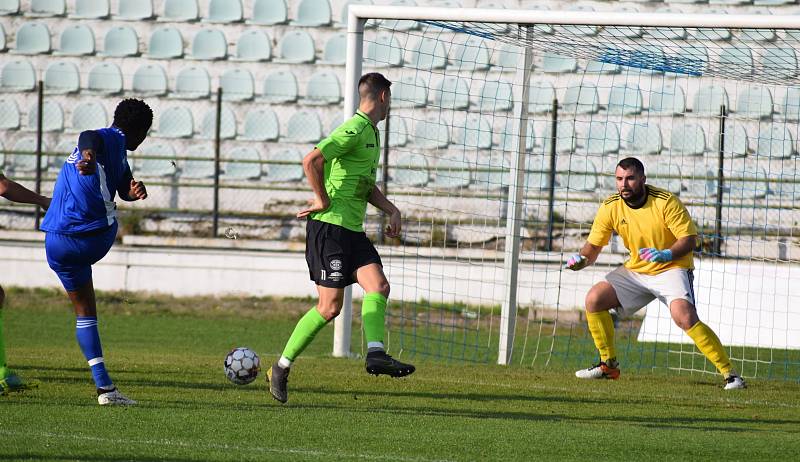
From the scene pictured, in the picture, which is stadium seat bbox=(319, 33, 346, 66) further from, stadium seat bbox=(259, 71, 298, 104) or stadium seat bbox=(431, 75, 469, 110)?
stadium seat bbox=(431, 75, 469, 110)

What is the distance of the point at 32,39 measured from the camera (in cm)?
2098

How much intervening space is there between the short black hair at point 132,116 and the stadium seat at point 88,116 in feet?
44.4

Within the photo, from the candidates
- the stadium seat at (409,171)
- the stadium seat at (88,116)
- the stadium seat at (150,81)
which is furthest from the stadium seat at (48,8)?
the stadium seat at (409,171)

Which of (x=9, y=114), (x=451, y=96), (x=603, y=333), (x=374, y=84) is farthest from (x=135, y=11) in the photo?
(x=374, y=84)

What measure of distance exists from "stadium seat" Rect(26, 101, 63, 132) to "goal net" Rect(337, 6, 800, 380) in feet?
17.8

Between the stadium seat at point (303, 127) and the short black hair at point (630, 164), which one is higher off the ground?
the stadium seat at point (303, 127)

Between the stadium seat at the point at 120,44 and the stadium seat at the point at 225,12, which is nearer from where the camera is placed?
the stadium seat at the point at 120,44

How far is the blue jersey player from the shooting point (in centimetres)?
668

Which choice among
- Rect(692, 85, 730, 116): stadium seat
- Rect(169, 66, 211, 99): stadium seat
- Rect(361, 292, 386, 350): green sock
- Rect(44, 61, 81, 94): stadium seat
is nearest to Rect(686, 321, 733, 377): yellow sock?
Rect(361, 292, 386, 350): green sock

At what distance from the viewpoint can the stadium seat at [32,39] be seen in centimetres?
2092

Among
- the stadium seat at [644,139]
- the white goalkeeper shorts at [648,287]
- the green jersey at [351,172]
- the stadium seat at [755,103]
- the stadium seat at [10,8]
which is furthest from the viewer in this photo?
the stadium seat at [10,8]

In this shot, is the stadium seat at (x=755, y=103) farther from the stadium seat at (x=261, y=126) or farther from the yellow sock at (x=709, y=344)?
the yellow sock at (x=709, y=344)

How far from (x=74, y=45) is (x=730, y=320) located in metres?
13.3

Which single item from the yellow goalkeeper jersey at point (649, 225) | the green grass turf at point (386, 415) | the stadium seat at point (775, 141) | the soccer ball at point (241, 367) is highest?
the stadium seat at point (775, 141)
